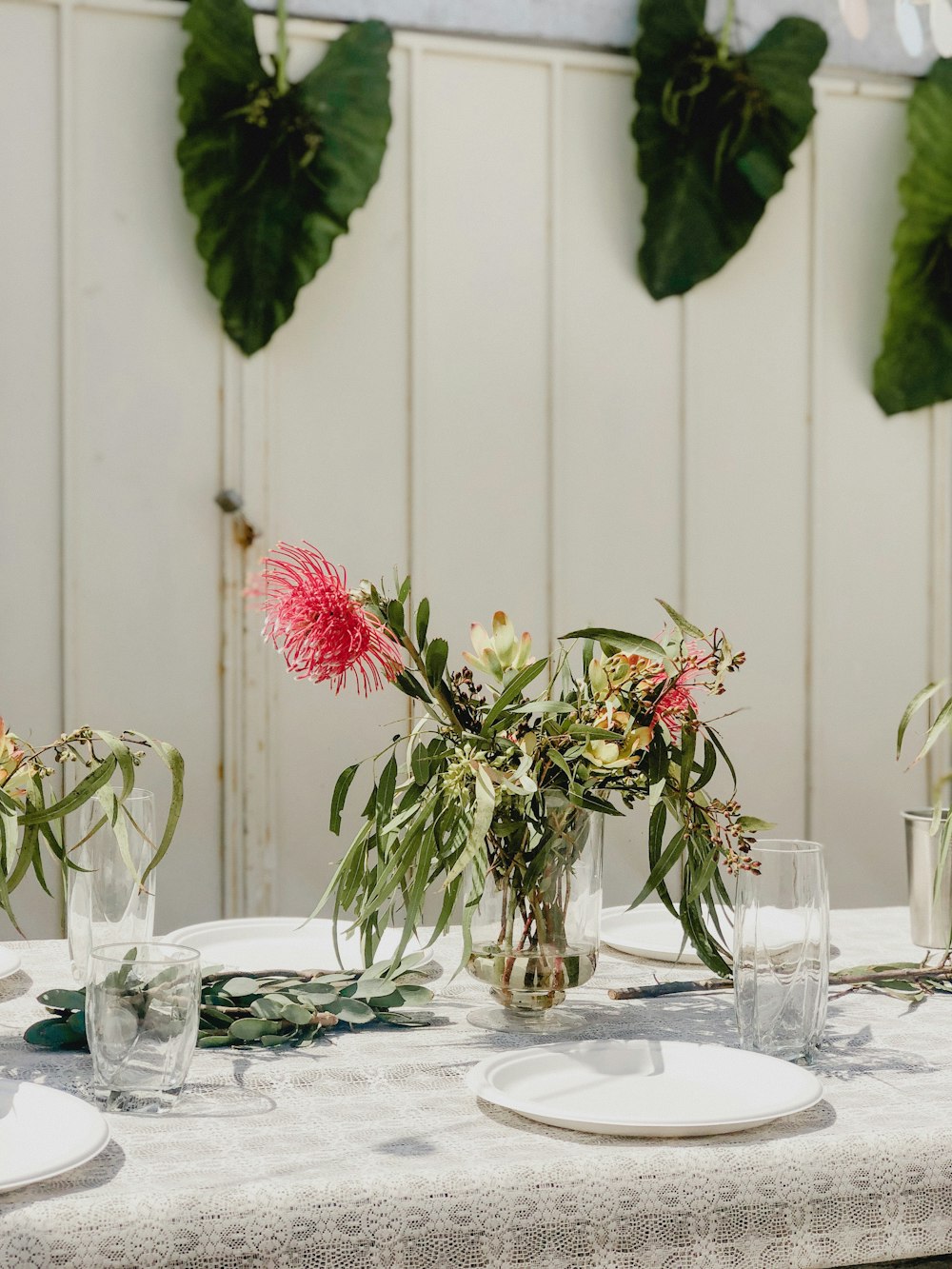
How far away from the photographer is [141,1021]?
32.7 inches

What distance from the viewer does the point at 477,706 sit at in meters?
1.08

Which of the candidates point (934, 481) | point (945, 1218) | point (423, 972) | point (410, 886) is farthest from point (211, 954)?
point (934, 481)

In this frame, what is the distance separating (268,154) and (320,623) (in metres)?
1.41

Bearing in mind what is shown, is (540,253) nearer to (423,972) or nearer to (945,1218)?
(423,972)

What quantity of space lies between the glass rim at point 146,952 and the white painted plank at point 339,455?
137 cm

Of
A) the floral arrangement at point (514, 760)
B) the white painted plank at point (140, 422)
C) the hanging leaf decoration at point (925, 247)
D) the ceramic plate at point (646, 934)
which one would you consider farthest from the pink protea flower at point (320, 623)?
the hanging leaf decoration at point (925, 247)

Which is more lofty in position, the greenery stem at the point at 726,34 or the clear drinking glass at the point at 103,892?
the greenery stem at the point at 726,34

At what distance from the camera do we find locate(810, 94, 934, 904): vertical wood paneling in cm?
250

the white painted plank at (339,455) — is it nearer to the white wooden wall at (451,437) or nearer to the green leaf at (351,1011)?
the white wooden wall at (451,437)

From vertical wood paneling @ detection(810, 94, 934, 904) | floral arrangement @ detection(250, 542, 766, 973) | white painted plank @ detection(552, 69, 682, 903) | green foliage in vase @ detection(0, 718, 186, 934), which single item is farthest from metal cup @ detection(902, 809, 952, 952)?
vertical wood paneling @ detection(810, 94, 934, 904)

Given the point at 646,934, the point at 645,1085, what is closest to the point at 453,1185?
the point at 645,1085

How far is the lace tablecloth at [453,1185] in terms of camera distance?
701 millimetres

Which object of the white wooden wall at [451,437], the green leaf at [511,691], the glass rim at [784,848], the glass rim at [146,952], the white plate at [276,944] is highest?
the white wooden wall at [451,437]

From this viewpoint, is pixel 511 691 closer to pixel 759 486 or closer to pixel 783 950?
pixel 783 950
